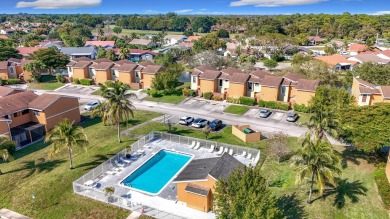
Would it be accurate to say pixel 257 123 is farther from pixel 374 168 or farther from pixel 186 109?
pixel 374 168

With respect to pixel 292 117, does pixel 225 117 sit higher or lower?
lower

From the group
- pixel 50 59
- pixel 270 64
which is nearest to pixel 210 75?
pixel 270 64

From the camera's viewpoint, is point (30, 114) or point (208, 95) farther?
point (208, 95)

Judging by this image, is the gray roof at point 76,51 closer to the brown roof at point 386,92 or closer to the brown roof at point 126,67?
the brown roof at point 126,67

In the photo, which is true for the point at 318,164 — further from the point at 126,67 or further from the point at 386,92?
the point at 126,67

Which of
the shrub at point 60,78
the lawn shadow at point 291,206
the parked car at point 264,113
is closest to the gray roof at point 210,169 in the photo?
the lawn shadow at point 291,206

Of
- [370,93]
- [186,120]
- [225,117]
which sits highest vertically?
[370,93]

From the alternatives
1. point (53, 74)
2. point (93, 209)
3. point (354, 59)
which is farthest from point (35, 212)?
point (354, 59)
